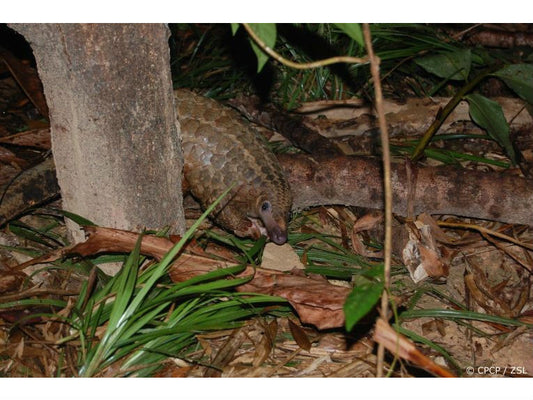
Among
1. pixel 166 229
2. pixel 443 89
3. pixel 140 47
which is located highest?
pixel 140 47

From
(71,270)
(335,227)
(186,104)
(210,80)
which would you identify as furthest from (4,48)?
(335,227)

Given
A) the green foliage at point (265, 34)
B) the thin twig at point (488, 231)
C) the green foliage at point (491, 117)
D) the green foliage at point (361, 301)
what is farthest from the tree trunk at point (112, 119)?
the green foliage at point (491, 117)

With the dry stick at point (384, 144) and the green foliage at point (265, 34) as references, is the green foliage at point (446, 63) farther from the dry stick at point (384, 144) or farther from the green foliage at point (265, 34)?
the green foliage at point (265, 34)

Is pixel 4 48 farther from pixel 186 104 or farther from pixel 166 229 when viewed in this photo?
pixel 166 229

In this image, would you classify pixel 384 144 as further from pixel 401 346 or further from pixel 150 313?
pixel 150 313

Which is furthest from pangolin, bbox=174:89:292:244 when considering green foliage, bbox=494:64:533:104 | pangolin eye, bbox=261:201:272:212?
green foliage, bbox=494:64:533:104

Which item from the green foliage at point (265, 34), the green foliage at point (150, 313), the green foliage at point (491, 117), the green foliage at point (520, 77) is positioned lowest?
the green foliage at point (150, 313)

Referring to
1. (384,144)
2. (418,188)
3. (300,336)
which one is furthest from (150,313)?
(418,188)
